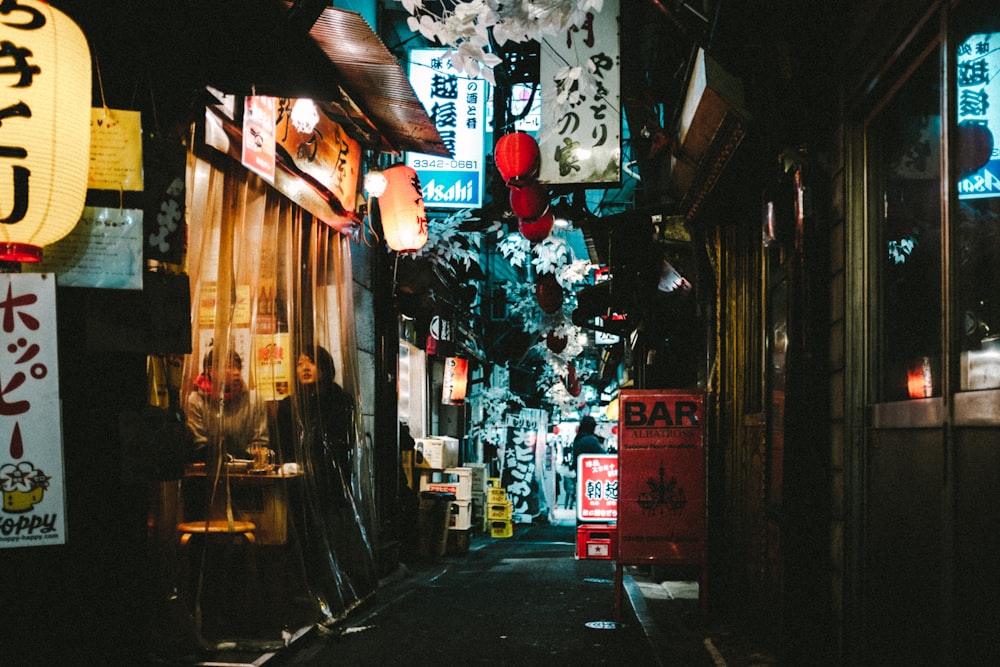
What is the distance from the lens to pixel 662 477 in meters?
11.1

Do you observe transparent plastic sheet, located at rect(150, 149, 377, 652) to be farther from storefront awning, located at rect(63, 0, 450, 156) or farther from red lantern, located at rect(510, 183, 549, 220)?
red lantern, located at rect(510, 183, 549, 220)

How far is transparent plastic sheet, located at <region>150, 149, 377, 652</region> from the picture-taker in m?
9.00

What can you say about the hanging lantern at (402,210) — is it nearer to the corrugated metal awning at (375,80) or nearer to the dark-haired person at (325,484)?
the corrugated metal awning at (375,80)

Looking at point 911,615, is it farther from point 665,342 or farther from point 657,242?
point 665,342

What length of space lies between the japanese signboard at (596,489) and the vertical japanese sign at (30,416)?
409 inches

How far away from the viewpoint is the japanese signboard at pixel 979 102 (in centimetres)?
436

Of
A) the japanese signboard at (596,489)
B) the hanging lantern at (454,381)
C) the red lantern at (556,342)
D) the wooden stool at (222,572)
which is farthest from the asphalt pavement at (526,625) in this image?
the red lantern at (556,342)

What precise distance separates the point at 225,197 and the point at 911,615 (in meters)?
7.80

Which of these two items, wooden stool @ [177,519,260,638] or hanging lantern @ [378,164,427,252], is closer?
wooden stool @ [177,519,260,638]

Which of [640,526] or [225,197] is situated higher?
[225,197]

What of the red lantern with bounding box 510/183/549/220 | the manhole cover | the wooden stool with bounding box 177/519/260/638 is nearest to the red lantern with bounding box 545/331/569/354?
the red lantern with bounding box 510/183/549/220

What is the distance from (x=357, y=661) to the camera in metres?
8.91

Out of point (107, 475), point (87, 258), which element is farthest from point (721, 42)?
point (107, 475)

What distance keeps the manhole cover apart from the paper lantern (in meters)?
8.21
